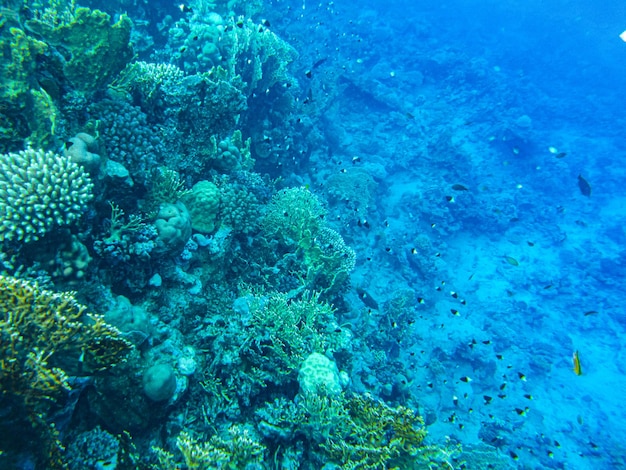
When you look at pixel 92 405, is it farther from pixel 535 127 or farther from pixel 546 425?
pixel 535 127

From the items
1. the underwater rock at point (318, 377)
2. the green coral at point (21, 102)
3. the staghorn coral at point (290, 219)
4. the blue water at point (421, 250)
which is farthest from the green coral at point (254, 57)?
the underwater rock at point (318, 377)

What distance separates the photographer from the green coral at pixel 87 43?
4848 millimetres

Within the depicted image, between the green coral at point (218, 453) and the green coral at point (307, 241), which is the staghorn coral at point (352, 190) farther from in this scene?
the green coral at point (218, 453)

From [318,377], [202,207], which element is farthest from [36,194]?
[318,377]

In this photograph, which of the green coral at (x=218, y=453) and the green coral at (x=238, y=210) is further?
the green coral at (x=238, y=210)

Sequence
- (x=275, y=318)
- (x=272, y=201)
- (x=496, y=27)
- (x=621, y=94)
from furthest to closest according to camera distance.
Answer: (x=496, y=27)
(x=621, y=94)
(x=272, y=201)
(x=275, y=318)

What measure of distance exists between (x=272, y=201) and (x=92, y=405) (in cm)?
563

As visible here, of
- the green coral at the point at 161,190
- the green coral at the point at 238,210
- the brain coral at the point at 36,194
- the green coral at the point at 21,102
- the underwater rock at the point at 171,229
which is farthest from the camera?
the green coral at the point at 238,210

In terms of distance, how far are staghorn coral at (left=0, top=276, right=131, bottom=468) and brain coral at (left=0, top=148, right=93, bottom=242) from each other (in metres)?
0.63

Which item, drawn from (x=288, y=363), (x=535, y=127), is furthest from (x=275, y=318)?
(x=535, y=127)

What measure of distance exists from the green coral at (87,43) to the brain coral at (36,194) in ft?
6.69

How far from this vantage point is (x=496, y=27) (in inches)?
1757

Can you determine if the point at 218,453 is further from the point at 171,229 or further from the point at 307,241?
the point at 307,241

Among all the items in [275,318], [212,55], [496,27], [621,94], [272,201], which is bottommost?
[275,318]
